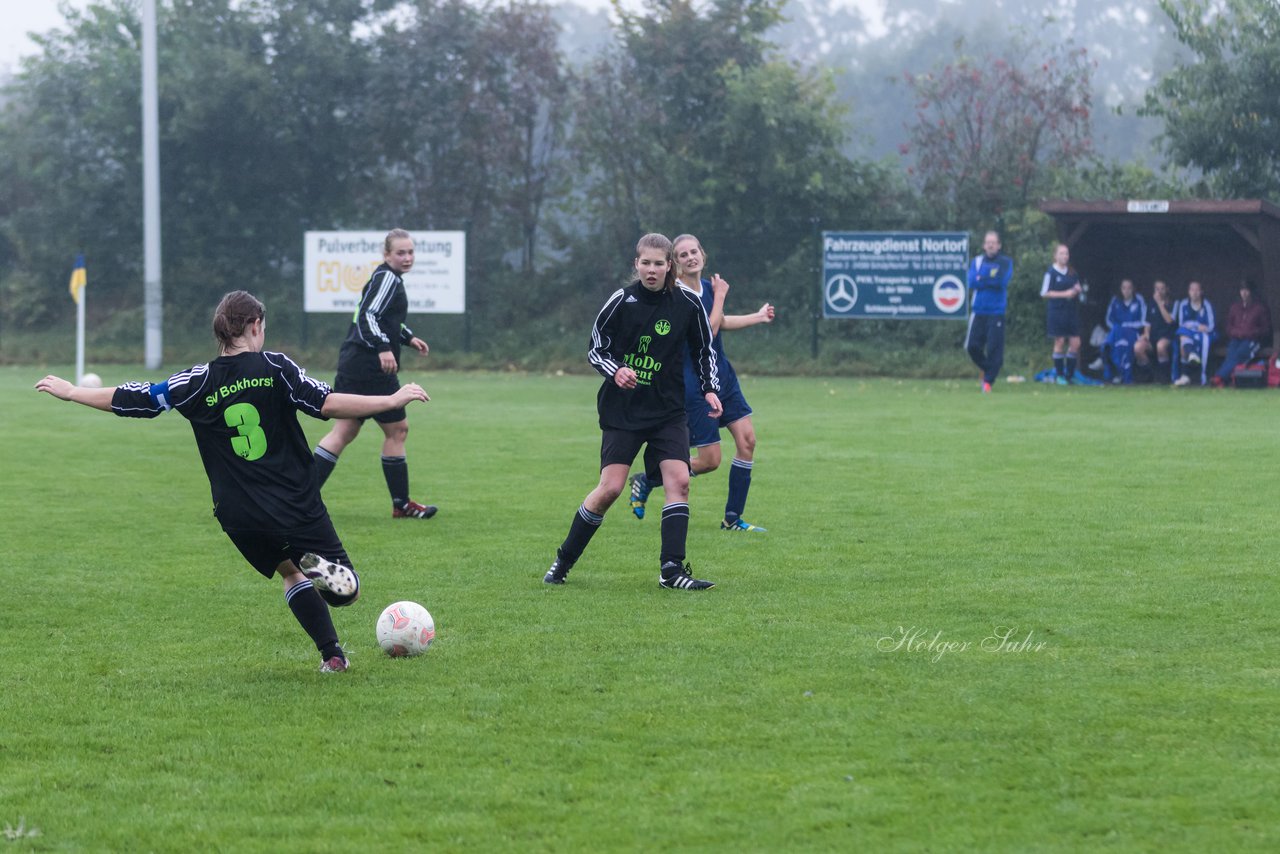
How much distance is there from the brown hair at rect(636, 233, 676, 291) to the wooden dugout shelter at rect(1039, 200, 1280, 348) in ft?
55.1

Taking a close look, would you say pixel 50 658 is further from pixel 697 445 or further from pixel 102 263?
pixel 102 263

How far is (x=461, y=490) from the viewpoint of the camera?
11.7 meters

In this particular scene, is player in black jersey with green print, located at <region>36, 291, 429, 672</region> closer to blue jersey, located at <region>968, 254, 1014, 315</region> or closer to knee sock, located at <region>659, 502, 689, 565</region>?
knee sock, located at <region>659, 502, 689, 565</region>

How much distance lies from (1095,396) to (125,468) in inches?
517

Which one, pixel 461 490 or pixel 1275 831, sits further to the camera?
pixel 461 490

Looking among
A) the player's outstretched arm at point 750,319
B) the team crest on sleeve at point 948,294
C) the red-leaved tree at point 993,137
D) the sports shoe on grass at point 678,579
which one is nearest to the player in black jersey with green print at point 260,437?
the sports shoe on grass at point 678,579

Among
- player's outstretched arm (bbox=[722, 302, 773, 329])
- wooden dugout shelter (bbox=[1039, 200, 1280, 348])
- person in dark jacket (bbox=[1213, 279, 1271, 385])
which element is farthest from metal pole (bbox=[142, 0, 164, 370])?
player's outstretched arm (bbox=[722, 302, 773, 329])

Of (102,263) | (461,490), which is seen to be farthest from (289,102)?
(461,490)

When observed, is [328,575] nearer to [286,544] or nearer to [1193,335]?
[286,544]

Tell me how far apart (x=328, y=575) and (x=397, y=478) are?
14.7 ft

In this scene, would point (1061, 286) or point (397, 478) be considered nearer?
point (397, 478)

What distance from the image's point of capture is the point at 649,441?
312 inches

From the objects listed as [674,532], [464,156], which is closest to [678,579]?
[674,532]

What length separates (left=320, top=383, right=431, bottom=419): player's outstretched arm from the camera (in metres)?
5.71
